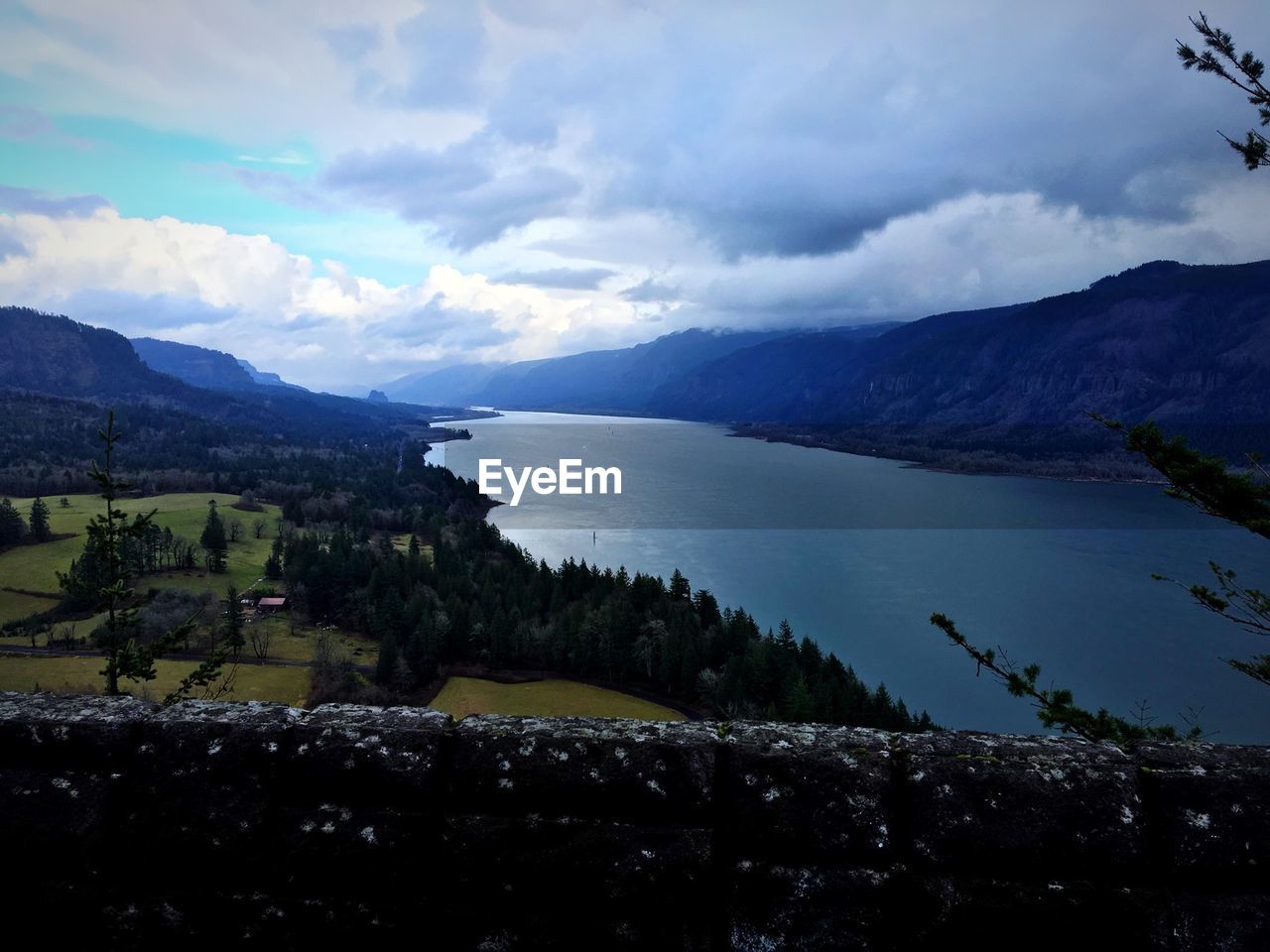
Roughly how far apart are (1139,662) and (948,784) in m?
53.0

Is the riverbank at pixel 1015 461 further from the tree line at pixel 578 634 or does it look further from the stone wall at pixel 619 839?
the stone wall at pixel 619 839

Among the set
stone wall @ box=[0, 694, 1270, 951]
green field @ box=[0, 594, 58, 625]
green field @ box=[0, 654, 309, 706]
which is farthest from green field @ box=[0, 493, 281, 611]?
stone wall @ box=[0, 694, 1270, 951]

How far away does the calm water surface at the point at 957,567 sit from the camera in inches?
1671

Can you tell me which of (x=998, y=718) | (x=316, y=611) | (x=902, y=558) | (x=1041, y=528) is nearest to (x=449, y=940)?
(x=998, y=718)

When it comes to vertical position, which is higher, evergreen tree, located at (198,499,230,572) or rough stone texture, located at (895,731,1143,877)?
rough stone texture, located at (895,731,1143,877)

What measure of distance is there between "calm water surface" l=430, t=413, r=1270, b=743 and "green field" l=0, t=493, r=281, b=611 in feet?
97.1

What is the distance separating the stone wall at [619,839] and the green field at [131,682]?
4182cm

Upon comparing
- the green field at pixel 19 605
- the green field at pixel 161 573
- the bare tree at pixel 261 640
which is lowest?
the bare tree at pixel 261 640

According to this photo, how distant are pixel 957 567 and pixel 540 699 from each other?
4404 centimetres

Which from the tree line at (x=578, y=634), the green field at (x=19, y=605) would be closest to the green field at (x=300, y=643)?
the tree line at (x=578, y=634)

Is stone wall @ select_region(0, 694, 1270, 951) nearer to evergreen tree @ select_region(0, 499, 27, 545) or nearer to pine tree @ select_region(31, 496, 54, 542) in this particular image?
pine tree @ select_region(31, 496, 54, 542)

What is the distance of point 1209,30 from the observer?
962cm

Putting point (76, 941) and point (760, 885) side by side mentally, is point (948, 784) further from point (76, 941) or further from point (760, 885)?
point (76, 941)

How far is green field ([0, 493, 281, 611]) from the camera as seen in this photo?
2539 inches
